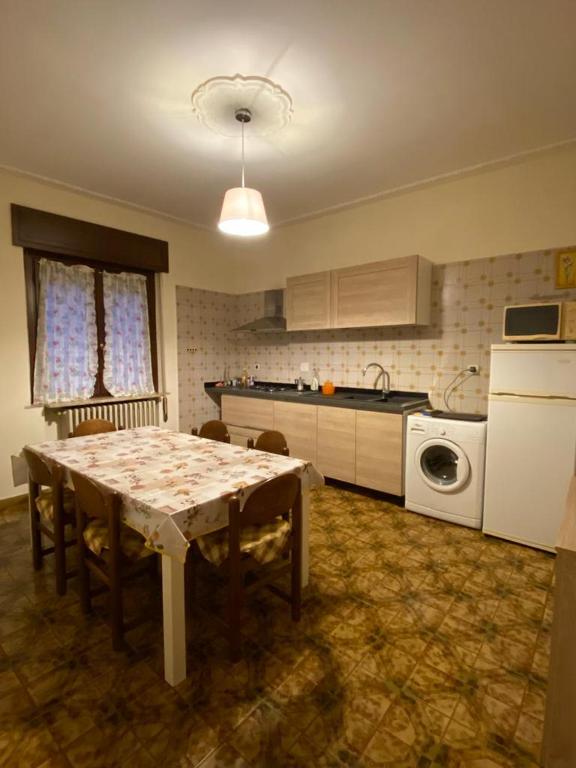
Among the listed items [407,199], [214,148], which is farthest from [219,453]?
[407,199]

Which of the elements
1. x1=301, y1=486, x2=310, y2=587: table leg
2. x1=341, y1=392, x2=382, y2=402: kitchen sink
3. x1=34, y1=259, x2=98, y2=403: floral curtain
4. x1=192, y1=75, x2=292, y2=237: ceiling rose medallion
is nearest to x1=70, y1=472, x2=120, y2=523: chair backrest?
x1=301, y1=486, x2=310, y2=587: table leg

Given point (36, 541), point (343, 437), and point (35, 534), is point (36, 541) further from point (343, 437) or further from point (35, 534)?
point (343, 437)

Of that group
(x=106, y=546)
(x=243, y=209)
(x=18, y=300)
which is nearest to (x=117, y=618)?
(x=106, y=546)

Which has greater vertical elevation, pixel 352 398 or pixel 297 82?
pixel 297 82

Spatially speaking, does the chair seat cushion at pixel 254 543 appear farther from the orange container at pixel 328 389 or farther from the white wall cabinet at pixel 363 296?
the orange container at pixel 328 389

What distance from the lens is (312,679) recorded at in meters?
1.50

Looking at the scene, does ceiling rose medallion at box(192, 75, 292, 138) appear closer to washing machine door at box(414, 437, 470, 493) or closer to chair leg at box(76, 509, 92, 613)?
chair leg at box(76, 509, 92, 613)

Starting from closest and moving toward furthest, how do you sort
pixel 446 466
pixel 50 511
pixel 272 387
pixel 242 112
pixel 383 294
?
pixel 50 511
pixel 242 112
pixel 446 466
pixel 383 294
pixel 272 387

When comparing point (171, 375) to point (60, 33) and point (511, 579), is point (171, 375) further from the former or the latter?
point (511, 579)

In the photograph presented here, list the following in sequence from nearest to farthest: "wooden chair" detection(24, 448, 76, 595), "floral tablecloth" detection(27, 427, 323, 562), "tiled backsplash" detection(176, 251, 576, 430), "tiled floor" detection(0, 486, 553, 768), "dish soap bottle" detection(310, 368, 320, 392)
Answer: "tiled floor" detection(0, 486, 553, 768) → "floral tablecloth" detection(27, 427, 323, 562) → "wooden chair" detection(24, 448, 76, 595) → "tiled backsplash" detection(176, 251, 576, 430) → "dish soap bottle" detection(310, 368, 320, 392)

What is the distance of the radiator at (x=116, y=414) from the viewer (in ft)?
11.2

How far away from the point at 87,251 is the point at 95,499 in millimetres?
2725

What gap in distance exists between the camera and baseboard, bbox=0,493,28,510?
3.10 metres

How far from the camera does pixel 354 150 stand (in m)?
2.66
